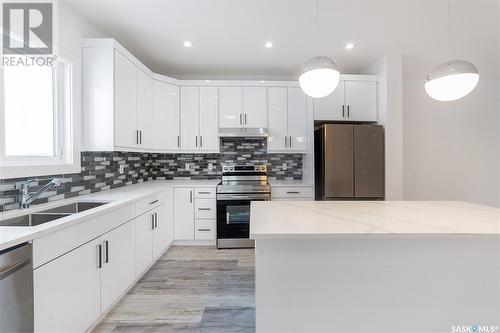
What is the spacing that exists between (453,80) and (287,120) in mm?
2233

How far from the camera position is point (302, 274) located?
4.28ft

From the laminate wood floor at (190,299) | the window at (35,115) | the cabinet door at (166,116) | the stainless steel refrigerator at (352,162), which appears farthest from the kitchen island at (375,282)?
the cabinet door at (166,116)

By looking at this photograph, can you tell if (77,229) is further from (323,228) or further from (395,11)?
(395,11)

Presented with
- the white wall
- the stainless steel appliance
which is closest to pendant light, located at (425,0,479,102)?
the stainless steel appliance

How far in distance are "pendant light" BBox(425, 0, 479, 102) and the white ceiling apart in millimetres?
1168

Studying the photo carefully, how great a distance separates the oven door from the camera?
319 cm

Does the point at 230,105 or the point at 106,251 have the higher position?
the point at 230,105

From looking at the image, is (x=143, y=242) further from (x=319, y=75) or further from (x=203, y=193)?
(x=319, y=75)

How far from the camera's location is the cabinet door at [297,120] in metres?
3.53

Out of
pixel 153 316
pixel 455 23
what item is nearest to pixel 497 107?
pixel 455 23

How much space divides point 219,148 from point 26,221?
7.67 ft

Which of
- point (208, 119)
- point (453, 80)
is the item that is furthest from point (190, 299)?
point (453, 80)

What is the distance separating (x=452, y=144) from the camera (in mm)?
3863

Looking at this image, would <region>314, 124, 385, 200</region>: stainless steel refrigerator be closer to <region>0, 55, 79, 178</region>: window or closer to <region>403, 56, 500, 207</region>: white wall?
<region>403, 56, 500, 207</region>: white wall
